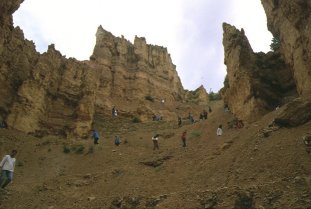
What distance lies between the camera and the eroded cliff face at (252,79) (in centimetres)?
2800

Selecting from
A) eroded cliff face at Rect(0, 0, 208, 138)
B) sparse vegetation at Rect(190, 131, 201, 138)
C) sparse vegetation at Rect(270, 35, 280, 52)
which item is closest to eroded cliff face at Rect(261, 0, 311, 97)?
sparse vegetation at Rect(270, 35, 280, 52)

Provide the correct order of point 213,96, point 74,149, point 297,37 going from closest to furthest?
1. point 297,37
2. point 74,149
3. point 213,96

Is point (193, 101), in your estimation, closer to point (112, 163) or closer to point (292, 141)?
point (112, 163)

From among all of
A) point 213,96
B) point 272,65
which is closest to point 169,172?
point 272,65

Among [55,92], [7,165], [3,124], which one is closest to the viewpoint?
[7,165]

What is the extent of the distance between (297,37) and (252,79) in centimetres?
485

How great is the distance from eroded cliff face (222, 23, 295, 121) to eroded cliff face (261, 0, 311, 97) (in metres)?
1.94

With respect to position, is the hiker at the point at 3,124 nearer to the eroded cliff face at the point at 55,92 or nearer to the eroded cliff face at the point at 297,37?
the eroded cliff face at the point at 55,92

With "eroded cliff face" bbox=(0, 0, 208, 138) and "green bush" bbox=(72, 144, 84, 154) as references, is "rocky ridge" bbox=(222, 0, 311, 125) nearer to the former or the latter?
"green bush" bbox=(72, 144, 84, 154)

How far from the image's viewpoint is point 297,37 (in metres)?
25.0

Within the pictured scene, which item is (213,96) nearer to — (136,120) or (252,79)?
(136,120)

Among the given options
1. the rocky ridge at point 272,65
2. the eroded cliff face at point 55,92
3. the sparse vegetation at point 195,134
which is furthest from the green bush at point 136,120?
the rocky ridge at point 272,65

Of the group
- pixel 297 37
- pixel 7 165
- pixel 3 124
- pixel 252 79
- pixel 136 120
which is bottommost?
pixel 7 165

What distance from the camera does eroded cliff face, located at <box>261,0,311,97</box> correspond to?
78.2 ft
